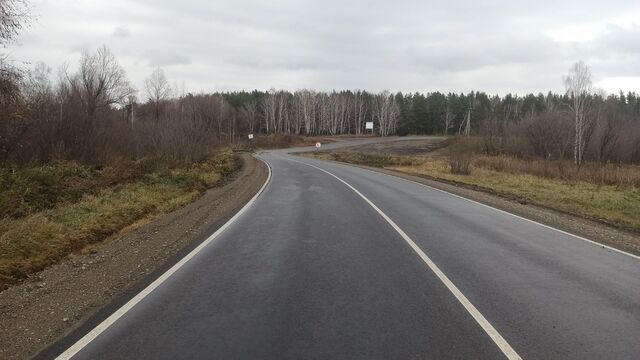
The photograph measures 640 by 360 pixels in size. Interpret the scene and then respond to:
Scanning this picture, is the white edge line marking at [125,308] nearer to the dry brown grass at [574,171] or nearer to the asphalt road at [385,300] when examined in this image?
the asphalt road at [385,300]

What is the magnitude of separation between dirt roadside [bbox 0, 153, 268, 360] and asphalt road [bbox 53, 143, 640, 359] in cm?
48

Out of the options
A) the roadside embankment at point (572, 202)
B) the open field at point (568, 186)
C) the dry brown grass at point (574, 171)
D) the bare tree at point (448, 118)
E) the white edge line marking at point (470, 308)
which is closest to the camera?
the white edge line marking at point (470, 308)

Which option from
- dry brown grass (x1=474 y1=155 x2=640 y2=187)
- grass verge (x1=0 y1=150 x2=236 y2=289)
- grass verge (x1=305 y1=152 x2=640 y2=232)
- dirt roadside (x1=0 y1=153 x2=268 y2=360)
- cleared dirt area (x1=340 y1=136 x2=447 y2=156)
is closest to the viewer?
dirt roadside (x1=0 y1=153 x2=268 y2=360)

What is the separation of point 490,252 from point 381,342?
5.02 m

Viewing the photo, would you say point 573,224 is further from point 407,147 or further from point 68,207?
point 407,147

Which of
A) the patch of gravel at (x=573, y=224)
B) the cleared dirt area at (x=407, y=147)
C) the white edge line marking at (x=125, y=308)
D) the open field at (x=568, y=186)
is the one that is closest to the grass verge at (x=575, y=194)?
the open field at (x=568, y=186)

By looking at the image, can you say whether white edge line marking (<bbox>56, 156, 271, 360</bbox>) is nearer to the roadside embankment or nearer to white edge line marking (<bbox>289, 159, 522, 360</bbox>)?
white edge line marking (<bbox>289, 159, 522, 360</bbox>)

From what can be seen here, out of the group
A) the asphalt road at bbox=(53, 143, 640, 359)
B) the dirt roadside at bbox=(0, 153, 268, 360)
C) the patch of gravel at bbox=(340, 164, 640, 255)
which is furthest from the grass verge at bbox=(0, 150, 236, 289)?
the patch of gravel at bbox=(340, 164, 640, 255)

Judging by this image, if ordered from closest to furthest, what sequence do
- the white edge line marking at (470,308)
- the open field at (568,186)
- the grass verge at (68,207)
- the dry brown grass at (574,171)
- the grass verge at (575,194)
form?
1. the white edge line marking at (470,308)
2. the grass verge at (68,207)
3. the grass verge at (575,194)
4. the open field at (568,186)
5. the dry brown grass at (574,171)

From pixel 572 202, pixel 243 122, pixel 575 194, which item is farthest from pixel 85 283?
pixel 243 122

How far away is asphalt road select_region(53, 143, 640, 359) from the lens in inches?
190

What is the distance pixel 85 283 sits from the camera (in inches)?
283

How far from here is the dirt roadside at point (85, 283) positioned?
5316 mm

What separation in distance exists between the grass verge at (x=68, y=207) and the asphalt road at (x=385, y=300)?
9.44 feet
